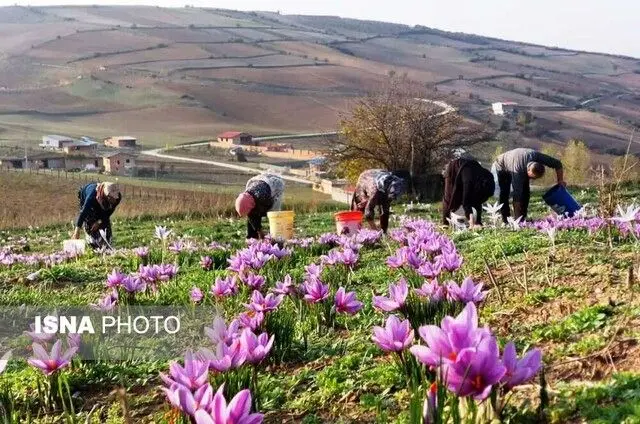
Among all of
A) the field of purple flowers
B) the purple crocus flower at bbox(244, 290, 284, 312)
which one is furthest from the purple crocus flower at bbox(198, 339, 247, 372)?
the purple crocus flower at bbox(244, 290, 284, 312)

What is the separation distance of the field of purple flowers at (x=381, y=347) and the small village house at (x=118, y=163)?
197ft

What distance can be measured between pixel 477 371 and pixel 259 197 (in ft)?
24.9

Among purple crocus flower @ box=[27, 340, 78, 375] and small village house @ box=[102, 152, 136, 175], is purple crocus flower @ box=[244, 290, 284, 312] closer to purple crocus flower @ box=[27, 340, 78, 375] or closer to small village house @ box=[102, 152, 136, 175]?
purple crocus flower @ box=[27, 340, 78, 375]

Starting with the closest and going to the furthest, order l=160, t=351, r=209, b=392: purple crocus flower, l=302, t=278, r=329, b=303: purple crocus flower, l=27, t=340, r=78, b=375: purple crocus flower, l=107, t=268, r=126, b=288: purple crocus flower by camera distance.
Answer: l=160, t=351, r=209, b=392: purple crocus flower → l=27, t=340, r=78, b=375: purple crocus flower → l=302, t=278, r=329, b=303: purple crocus flower → l=107, t=268, r=126, b=288: purple crocus flower

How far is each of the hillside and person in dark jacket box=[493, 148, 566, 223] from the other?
239ft

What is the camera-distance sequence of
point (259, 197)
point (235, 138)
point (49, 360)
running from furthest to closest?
point (235, 138)
point (259, 197)
point (49, 360)

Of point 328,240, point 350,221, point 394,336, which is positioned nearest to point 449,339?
point 394,336

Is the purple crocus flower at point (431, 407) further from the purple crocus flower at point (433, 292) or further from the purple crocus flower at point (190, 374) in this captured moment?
the purple crocus flower at point (433, 292)

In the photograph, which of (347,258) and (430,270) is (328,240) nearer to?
(347,258)

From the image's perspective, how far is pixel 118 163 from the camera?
2606 inches

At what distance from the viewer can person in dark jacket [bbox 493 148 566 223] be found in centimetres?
930

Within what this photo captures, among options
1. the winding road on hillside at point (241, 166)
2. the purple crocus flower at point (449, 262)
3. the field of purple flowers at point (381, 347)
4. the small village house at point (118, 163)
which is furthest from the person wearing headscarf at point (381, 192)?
the small village house at point (118, 163)

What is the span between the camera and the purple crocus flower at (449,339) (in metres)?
2.07

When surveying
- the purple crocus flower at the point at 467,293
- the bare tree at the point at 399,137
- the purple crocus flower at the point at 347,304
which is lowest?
the bare tree at the point at 399,137
